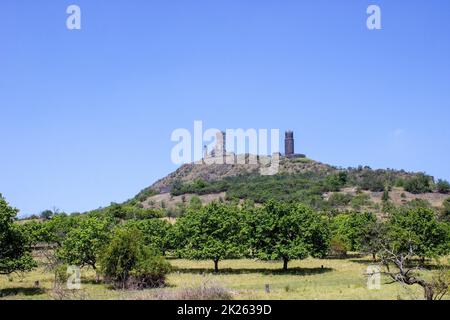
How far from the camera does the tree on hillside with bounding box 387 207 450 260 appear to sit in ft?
201

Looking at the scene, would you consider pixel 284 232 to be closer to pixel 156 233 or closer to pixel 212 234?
pixel 212 234

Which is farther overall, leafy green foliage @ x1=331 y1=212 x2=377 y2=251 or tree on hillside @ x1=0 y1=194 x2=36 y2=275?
leafy green foliage @ x1=331 y1=212 x2=377 y2=251

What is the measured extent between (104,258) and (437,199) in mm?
146021

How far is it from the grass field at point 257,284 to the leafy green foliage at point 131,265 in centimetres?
155

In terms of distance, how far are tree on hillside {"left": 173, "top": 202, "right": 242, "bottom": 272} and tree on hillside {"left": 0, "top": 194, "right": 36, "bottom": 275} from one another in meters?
22.6

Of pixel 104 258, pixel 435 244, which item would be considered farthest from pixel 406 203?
pixel 104 258

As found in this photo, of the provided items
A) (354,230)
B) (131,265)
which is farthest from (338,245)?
(131,265)

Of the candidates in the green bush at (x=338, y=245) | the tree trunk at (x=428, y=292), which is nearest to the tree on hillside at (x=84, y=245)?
the tree trunk at (x=428, y=292)

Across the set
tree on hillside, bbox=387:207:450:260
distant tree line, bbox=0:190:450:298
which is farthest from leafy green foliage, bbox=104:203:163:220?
tree on hillside, bbox=387:207:450:260

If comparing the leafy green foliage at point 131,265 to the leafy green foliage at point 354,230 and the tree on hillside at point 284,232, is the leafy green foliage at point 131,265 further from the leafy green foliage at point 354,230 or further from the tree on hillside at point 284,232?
the leafy green foliage at point 354,230

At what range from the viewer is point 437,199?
167 meters

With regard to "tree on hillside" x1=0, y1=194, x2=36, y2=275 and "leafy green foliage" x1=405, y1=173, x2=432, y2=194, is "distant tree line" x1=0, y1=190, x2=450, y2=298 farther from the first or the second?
"leafy green foliage" x1=405, y1=173, x2=432, y2=194

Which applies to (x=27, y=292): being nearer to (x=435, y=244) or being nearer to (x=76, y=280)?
(x=76, y=280)

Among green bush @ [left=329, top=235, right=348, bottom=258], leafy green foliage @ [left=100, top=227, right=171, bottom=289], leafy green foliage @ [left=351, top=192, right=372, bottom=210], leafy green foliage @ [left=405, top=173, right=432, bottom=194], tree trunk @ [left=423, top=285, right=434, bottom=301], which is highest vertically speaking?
leafy green foliage @ [left=405, top=173, right=432, bottom=194]
